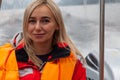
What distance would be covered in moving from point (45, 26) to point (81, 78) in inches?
9.0

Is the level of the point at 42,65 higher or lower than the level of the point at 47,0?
A: lower

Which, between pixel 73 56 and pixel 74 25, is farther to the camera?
pixel 74 25

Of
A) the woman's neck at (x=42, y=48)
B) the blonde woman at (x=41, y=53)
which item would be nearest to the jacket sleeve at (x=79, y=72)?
the blonde woman at (x=41, y=53)

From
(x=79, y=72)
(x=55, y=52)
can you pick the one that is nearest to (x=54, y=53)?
(x=55, y=52)

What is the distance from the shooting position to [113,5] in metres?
2.74

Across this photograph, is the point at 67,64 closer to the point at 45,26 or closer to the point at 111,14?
the point at 45,26

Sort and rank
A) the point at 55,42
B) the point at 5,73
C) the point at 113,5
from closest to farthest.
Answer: the point at 5,73
the point at 55,42
the point at 113,5

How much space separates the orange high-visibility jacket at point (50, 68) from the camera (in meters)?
1.18

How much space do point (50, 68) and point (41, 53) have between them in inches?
2.7

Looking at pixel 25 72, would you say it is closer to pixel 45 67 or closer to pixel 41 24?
pixel 45 67

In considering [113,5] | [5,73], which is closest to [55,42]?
[5,73]

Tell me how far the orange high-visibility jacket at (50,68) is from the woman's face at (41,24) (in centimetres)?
9

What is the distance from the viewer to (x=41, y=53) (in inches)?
49.4

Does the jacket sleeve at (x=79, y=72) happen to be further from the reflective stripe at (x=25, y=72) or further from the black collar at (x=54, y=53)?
the reflective stripe at (x=25, y=72)
